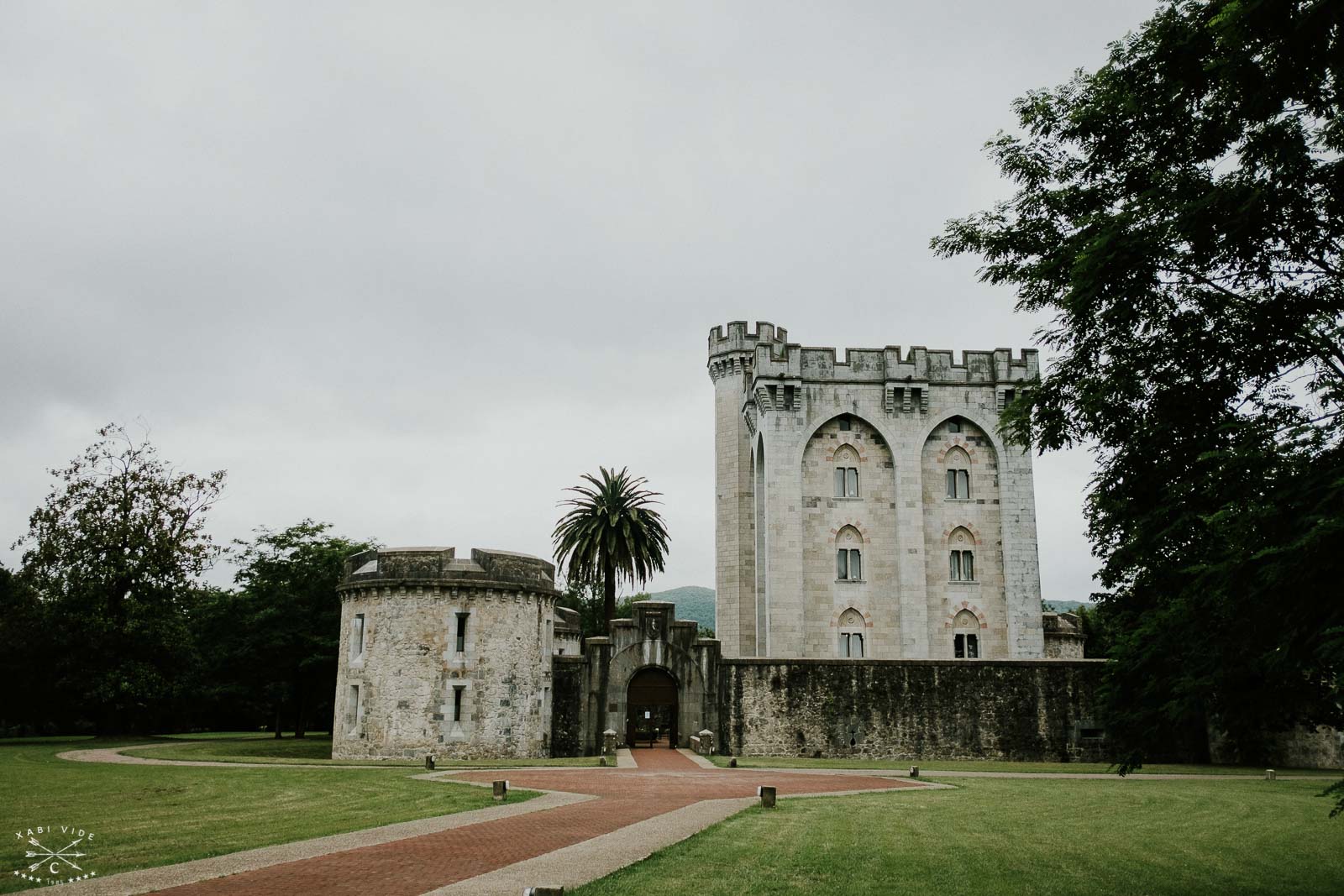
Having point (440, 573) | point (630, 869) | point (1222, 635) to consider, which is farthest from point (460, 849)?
point (440, 573)

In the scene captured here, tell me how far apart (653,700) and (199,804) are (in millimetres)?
20571

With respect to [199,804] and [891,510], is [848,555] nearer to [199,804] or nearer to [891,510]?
[891,510]

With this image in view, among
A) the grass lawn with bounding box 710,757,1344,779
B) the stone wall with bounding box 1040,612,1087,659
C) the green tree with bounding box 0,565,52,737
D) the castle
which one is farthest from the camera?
the stone wall with bounding box 1040,612,1087,659

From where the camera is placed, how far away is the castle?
114 ft

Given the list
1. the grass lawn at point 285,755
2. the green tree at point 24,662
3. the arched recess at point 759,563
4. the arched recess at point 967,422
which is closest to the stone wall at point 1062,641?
the arched recess at point 967,422

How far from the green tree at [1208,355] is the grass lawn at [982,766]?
18300 millimetres

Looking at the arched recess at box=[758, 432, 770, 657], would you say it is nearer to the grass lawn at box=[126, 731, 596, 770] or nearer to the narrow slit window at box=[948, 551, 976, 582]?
the narrow slit window at box=[948, 551, 976, 582]

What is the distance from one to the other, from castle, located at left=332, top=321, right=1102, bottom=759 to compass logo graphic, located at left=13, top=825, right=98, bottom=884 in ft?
62.5

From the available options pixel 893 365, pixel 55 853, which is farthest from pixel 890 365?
pixel 55 853

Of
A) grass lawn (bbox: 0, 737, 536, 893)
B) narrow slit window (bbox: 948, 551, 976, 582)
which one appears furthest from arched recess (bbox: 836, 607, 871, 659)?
grass lawn (bbox: 0, 737, 536, 893)

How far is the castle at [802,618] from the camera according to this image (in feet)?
114

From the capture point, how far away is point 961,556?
4728cm

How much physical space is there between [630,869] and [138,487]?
4491 cm

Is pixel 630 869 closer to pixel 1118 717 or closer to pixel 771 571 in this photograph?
pixel 1118 717
